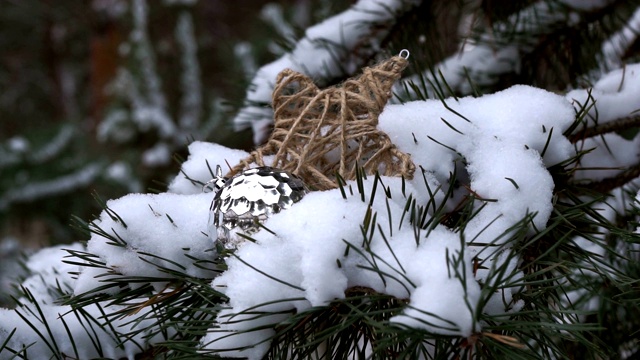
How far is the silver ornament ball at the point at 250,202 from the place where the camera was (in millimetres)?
330

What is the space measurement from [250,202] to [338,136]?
68 millimetres

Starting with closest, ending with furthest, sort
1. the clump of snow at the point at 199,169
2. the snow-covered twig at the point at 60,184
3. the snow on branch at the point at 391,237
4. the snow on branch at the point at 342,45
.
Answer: the snow on branch at the point at 391,237
the clump of snow at the point at 199,169
the snow on branch at the point at 342,45
the snow-covered twig at the point at 60,184

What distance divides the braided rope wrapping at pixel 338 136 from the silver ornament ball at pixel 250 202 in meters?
0.03

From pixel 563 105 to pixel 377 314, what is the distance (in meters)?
0.18

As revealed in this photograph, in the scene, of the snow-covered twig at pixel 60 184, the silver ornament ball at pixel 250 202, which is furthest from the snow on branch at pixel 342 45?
the snow-covered twig at pixel 60 184

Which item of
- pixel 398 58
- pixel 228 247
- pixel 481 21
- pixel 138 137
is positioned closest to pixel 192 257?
pixel 228 247

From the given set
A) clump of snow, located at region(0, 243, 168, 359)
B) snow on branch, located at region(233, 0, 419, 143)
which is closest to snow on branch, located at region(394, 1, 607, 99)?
snow on branch, located at region(233, 0, 419, 143)

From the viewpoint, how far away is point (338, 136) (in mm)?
369

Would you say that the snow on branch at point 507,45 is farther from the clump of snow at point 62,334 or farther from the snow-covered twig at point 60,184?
the snow-covered twig at point 60,184

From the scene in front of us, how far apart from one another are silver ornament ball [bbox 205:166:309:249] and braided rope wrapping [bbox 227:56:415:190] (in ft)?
0.10

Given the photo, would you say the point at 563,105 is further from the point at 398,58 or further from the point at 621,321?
the point at 621,321

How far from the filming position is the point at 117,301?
34 centimetres

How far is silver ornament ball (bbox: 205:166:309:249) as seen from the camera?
33 cm

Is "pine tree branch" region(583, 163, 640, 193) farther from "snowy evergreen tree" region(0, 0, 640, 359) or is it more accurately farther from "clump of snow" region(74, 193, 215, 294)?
"clump of snow" region(74, 193, 215, 294)
